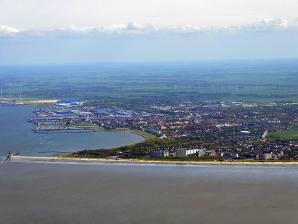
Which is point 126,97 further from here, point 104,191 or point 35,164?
point 104,191

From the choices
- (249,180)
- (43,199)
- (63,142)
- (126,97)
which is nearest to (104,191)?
(43,199)

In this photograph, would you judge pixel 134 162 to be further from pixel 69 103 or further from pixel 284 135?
pixel 69 103

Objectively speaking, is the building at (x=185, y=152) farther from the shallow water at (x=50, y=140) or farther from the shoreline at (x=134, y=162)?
the shallow water at (x=50, y=140)

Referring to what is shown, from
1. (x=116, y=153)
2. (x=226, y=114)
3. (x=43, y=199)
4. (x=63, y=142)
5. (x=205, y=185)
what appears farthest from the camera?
(x=226, y=114)

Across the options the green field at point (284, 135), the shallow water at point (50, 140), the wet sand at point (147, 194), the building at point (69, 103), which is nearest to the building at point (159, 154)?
the wet sand at point (147, 194)

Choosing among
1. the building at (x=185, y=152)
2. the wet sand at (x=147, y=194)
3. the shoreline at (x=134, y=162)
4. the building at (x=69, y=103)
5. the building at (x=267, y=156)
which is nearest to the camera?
the wet sand at (x=147, y=194)

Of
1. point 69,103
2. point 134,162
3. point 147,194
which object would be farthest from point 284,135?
point 69,103
